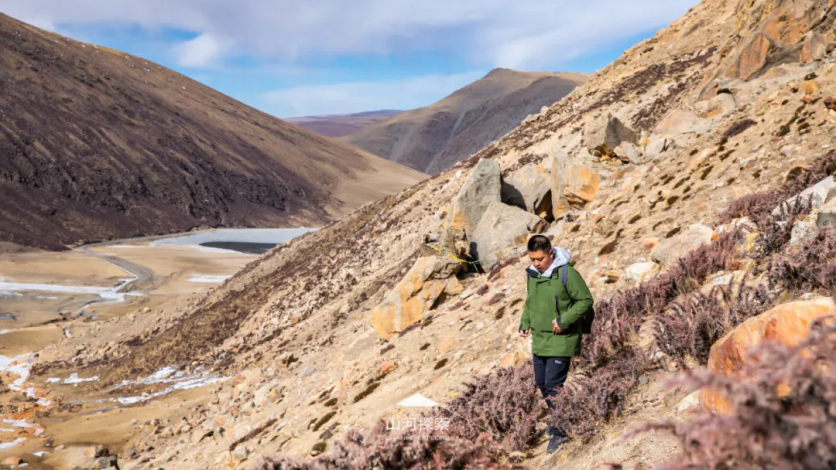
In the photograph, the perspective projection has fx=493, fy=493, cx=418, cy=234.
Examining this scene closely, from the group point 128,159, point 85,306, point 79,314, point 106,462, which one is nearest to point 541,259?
point 106,462

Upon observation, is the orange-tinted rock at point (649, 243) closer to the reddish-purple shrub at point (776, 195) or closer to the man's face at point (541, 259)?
the reddish-purple shrub at point (776, 195)

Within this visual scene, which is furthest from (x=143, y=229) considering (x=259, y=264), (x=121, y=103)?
(x=259, y=264)

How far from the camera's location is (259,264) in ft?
117

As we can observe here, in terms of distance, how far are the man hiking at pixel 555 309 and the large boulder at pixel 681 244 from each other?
316 cm

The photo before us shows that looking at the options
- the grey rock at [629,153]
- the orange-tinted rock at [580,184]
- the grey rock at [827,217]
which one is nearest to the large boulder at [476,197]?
the orange-tinted rock at [580,184]

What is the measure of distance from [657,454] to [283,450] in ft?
22.3

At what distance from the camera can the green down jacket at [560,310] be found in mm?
4773

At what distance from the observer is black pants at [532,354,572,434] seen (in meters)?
4.95

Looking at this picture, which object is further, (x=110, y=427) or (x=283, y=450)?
(x=110, y=427)

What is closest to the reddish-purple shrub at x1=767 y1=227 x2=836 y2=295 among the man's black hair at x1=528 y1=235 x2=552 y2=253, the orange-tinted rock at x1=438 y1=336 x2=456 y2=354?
the man's black hair at x1=528 y1=235 x2=552 y2=253

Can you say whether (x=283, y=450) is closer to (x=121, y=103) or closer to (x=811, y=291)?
(x=811, y=291)

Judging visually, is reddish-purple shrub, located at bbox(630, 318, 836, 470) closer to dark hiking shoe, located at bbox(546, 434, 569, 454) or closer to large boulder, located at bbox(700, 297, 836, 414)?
large boulder, located at bbox(700, 297, 836, 414)

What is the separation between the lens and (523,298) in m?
10.6

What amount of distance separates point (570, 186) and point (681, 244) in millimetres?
7935
